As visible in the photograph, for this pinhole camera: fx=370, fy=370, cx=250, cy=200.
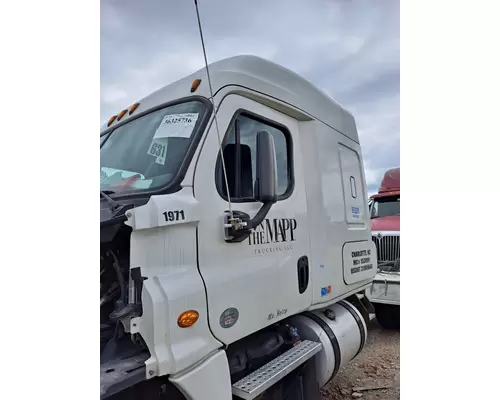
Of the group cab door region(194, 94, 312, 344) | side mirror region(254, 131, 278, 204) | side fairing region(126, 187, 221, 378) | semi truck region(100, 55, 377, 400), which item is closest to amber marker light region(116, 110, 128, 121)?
semi truck region(100, 55, 377, 400)

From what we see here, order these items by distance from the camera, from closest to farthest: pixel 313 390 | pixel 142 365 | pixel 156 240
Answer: pixel 142 365
pixel 156 240
pixel 313 390

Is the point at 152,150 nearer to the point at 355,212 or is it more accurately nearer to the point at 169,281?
the point at 169,281

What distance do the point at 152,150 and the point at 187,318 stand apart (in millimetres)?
819

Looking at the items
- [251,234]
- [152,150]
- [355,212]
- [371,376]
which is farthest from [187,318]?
[371,376]

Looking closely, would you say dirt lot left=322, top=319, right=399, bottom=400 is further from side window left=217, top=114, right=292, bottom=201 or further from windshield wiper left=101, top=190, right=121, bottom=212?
windshield wiper left=101, top=190, right=121, bottom=212

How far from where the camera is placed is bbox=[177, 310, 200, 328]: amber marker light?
1470 mm

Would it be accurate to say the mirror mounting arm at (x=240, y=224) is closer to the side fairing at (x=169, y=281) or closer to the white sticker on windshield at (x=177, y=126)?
the side fairing at (x=169, y=281)

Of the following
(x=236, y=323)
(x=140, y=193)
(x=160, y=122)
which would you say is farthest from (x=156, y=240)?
(x=160, y=122)

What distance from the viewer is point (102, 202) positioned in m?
1.51

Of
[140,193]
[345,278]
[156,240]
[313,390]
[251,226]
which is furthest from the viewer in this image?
[345,278]

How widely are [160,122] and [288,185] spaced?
84cm

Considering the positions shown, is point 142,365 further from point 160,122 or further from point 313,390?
point 313,390

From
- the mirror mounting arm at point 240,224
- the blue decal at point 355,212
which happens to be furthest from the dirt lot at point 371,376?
the mirror mounting arm at point 240,224

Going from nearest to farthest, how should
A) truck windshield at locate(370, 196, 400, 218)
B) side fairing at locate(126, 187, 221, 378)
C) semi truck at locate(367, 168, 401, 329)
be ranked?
1. side fairing at locate(126, 187, 221, 378)
2. semi truck at locate(367, 168, 401, 329)
3. truck windshield at locate(370, 196, 400, 218)
